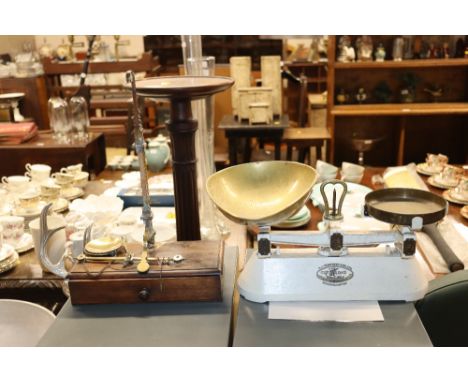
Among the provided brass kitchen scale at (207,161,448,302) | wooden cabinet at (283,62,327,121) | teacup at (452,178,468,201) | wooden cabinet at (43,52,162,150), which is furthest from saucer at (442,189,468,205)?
wooden cabinet at (283,62,327,121)

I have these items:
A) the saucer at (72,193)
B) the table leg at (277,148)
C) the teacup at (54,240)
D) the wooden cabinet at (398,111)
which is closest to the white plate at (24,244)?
the teacup at (54,240)

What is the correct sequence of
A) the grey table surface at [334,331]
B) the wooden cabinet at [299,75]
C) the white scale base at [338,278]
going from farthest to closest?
the wooden cabinet at [299,75], the white scale base at [338,278], the grey table surface at [334,331]

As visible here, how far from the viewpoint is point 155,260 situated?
1.21m

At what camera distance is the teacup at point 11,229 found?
183 cm

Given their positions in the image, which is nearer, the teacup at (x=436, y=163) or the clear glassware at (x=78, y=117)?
the teacup at (x=436, y=163)

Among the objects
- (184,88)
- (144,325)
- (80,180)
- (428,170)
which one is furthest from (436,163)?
(144,325)

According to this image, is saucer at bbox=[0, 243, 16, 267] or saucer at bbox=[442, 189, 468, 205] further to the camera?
saucer at bbox=[442, 189, 468, 205]

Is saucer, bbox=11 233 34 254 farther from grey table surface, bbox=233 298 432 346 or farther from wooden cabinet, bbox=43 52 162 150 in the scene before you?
wooden cabinet, bbox=43 52 162 150

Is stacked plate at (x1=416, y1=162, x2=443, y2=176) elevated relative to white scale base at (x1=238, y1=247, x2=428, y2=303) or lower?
lower

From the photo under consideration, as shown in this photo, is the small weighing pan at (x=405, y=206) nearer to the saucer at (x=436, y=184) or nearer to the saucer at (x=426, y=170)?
the saucer at (x=436, y=184)

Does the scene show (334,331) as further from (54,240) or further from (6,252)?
(6,252)

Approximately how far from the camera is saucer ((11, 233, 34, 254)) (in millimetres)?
1800

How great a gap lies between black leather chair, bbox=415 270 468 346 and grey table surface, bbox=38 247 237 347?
1.55ft

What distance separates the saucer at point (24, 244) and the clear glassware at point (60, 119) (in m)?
1.48
